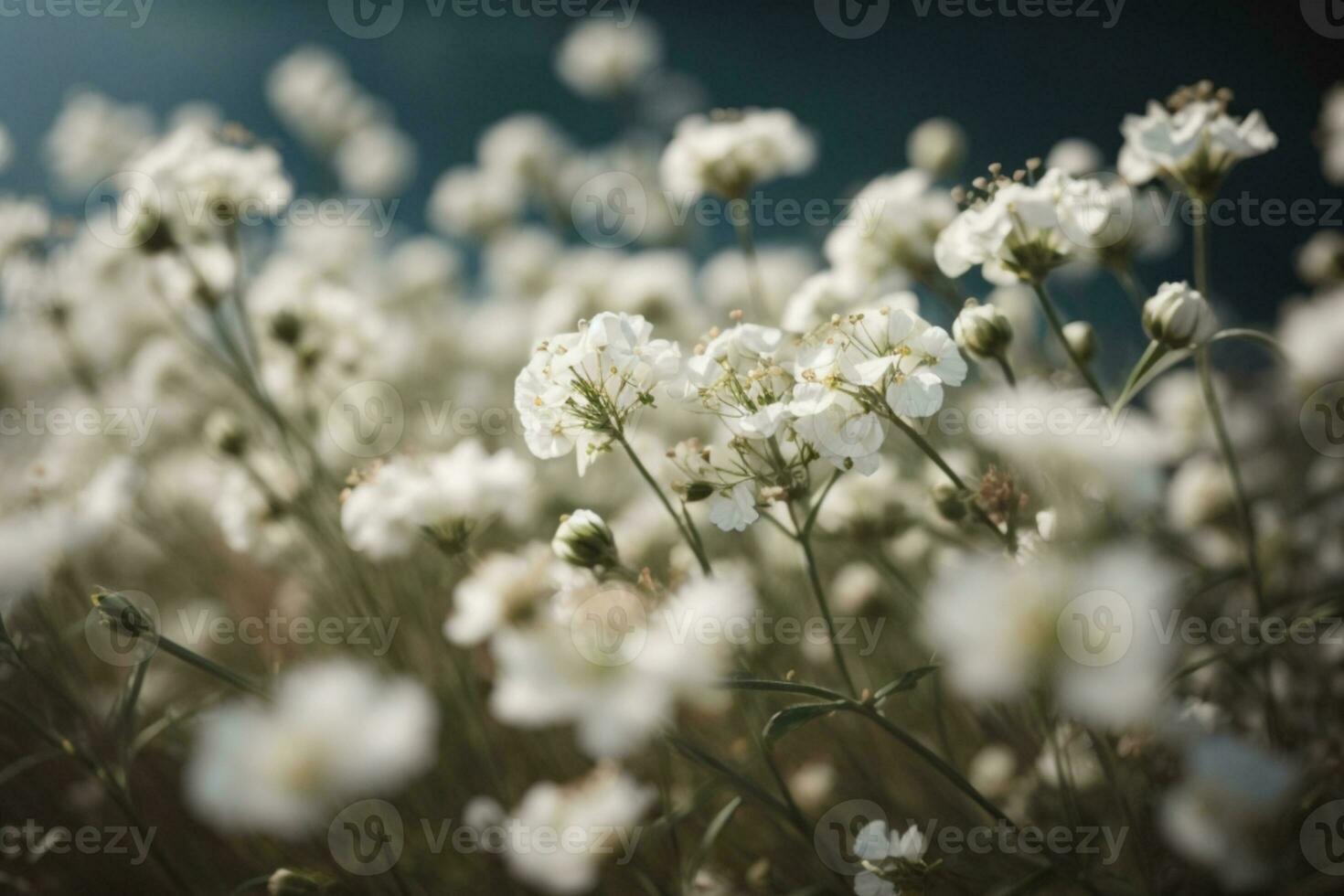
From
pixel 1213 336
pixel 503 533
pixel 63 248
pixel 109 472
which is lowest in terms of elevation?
pixel 503 533

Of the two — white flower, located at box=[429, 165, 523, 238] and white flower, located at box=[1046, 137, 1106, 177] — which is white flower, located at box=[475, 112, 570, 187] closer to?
white flower, located at box=[429, 165, 523, 238]

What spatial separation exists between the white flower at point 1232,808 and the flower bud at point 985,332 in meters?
0.42

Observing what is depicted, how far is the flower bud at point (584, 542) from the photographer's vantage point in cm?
83

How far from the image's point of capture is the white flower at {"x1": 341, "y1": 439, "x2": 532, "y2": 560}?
3.35ft

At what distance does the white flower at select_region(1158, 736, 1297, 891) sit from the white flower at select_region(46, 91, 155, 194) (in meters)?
3.12

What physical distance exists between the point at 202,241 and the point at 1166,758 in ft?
5.29

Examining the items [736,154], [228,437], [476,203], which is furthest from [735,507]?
[476,203]

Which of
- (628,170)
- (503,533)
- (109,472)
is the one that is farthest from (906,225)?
(628,170)

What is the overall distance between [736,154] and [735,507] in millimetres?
773

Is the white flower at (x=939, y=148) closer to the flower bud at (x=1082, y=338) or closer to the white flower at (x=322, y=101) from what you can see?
the flower bud at (x=1082, y=338)

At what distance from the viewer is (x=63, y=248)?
192cm

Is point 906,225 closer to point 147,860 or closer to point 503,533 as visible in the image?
point 503,533

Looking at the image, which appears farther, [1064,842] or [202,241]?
[202,241]

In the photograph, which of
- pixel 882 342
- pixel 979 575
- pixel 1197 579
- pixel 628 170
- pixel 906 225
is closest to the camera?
pixel 979 575
